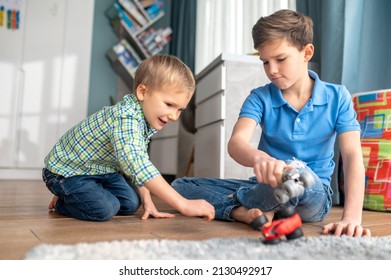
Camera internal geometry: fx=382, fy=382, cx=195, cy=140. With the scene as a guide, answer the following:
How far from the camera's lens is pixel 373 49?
1.77 m

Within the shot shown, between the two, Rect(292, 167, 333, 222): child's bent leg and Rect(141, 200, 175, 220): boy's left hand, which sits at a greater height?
Rect(292, 167, 333, 222): child's bent leg

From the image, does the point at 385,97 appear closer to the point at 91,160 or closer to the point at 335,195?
the point at 335,195

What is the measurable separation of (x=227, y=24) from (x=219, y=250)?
240cm

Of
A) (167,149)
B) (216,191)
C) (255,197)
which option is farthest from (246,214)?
(167,149)

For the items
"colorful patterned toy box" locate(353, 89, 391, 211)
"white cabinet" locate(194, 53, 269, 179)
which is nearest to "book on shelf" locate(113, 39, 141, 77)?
"white cabinet" locate(194, 53, 269, 179)

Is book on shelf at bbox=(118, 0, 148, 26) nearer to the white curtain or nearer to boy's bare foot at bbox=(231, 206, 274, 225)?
the white curtain

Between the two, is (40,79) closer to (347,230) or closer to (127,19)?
(127,19)

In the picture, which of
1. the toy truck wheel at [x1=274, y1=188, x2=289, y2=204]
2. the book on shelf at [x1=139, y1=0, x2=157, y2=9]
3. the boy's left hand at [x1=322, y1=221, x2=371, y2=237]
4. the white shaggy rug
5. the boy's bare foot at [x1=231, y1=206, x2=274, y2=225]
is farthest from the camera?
the book on shelf at [x1=139, y1=0, x2=157, y2=9]

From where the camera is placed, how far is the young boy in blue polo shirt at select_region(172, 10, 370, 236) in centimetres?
97

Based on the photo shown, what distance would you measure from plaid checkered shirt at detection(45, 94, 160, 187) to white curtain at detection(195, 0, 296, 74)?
1.55 m

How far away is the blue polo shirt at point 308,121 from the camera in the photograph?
1062 mm

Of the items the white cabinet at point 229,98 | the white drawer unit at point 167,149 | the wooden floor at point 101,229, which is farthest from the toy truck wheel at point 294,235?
the white drawer unit at point 167,149
